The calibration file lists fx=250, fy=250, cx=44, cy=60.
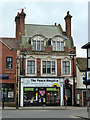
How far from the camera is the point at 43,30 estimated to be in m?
39.3

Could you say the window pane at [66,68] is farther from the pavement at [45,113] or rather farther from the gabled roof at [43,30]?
the pavement at [45,113]

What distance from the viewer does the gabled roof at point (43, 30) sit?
3807cm

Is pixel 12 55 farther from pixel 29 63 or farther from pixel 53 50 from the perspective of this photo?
pixel 53 50

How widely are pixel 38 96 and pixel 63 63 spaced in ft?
19.4

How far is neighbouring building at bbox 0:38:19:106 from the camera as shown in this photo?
34625 mm

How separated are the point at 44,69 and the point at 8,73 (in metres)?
5.08

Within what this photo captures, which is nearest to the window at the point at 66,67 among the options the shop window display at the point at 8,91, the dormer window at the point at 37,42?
the dormer window at the point at 37,42

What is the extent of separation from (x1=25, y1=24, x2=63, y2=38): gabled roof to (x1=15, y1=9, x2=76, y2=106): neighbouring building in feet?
4.31

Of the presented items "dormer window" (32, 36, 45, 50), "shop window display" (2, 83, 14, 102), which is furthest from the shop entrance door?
"dormer window" (32, 36, 45, 50)

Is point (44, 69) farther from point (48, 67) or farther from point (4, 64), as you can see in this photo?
point (4, 64)

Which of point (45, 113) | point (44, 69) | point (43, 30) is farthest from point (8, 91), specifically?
point (45, 113)

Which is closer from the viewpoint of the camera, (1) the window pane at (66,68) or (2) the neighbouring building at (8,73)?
(2) the neighbouring building at (8,73)

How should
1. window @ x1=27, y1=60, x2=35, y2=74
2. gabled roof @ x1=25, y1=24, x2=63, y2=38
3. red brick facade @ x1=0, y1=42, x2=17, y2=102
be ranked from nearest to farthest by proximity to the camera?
red brick facade @ x1=0, y1=42, x2=17, y2=102
window @ x1=27, y1=60, x2=35, y2=74
gabled roof @ x1=25, y1=24, x2=63, y2=38

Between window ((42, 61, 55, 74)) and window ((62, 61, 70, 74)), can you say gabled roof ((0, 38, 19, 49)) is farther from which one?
window ((62, 61, 70, 74))
